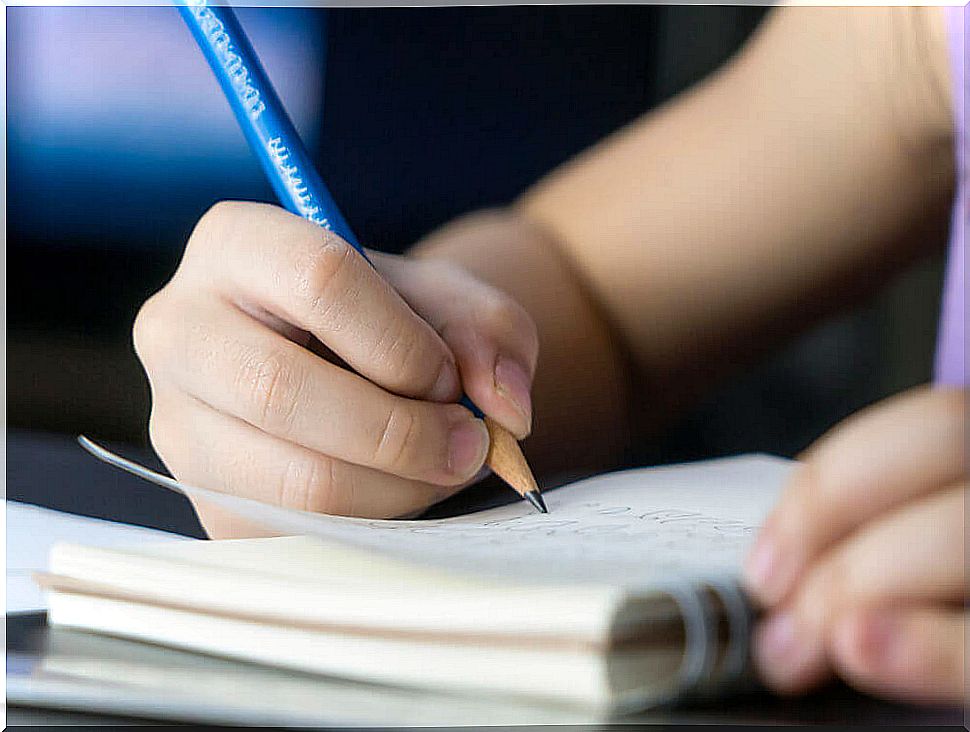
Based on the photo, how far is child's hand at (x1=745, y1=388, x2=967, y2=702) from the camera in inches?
3.8

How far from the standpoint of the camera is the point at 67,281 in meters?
0.29

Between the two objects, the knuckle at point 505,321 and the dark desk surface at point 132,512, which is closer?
the dark desk surface at point 132,512

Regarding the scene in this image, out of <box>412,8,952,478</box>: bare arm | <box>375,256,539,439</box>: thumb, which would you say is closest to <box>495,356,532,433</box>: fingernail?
<box>375,256,539,439</box>: thumb

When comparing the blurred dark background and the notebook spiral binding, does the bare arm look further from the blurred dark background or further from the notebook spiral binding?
the notebook spiral binding

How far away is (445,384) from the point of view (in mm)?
191

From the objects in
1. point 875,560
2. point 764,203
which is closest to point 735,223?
point 764,203

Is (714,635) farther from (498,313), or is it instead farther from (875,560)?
(498,313)

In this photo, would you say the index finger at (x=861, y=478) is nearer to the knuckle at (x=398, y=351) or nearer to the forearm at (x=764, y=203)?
the knuckle at (x=398, y=351)

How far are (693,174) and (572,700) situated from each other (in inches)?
10.9


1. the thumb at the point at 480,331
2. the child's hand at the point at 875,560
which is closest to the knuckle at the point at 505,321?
the thumb at the point at 480,331

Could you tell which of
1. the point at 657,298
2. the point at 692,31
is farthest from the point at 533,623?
the point at 692,31

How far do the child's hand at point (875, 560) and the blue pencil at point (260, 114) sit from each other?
0.12 metres

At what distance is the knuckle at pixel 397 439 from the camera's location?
0.18 metres

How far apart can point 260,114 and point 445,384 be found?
67 millimetres
